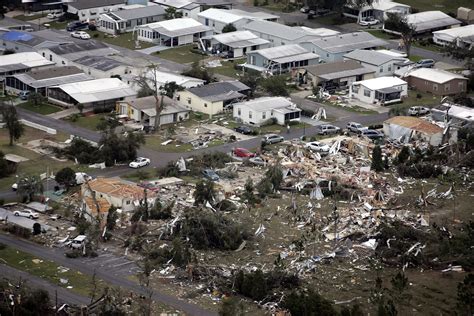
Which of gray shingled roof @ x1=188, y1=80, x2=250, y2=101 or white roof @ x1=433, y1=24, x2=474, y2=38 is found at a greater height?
white roof @ x1=433, y1=24, x2=474, y2=38

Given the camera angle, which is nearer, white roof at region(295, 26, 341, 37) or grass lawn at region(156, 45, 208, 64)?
grass lawn at region(156, 45, 208, 64)

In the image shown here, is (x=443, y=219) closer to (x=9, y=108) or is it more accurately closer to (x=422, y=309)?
(x=422, y=309)

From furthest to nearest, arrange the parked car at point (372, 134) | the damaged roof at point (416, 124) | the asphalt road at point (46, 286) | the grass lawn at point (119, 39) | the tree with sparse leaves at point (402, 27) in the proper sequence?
the grass lawn at point (119, 39), the tree with sparse leaves at point (402, 27), the parked car at point (372, 134), the damaged roof at point (416, 124), the asphalt road at point (46, 286)

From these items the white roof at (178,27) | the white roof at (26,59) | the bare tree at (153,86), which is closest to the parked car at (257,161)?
the bare tree at (153,86)

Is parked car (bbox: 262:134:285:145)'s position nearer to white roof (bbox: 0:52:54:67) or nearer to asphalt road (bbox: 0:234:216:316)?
asphalt road (bbox: 0:234:216:316)

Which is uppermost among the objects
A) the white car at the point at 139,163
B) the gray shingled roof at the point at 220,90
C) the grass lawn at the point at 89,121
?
the gray shingled roof at the point at 220,90

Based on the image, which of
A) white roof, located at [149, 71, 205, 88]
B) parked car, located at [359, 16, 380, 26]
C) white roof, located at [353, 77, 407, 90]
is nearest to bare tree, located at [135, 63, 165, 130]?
white roof, located at [149, 71, 205, 88]

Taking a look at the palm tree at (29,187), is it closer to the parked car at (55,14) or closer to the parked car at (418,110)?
the parked car at (418,110)

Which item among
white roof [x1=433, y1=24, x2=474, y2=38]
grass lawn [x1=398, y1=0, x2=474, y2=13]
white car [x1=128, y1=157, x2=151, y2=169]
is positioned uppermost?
white roof [x1=433, y1=24, x2=474, y2=38]
